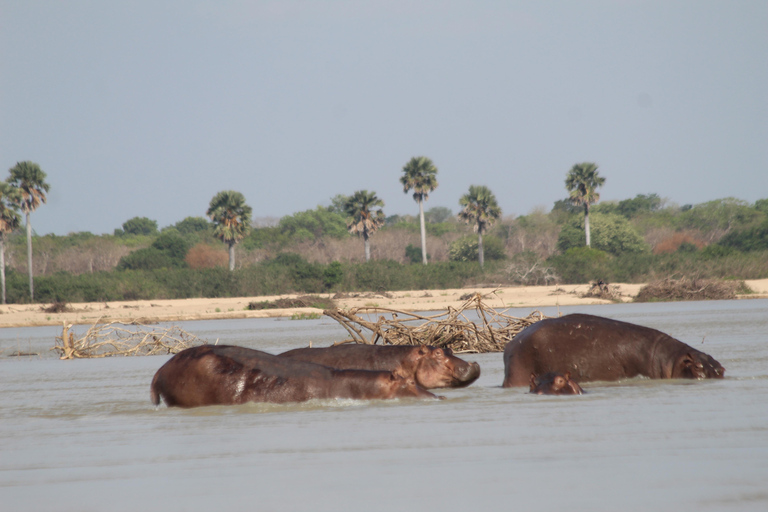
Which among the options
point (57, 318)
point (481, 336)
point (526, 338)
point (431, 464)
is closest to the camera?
point (431, 464)

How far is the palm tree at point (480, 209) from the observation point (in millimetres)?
60688

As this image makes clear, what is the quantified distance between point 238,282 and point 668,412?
44355 mm

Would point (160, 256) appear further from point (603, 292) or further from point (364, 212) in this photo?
point (603, 292)

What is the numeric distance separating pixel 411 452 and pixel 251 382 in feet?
7.96

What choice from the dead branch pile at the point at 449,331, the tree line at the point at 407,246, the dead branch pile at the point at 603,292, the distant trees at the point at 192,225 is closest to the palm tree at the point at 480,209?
the tree line at the point at 407,246

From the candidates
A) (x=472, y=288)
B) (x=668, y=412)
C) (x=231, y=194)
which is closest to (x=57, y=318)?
(x=231, y=194)

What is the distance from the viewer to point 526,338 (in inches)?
283

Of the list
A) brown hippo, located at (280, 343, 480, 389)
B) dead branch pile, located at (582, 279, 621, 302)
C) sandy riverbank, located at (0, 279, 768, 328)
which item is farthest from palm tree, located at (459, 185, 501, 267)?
brown hippo, located at (280, 343, 480, 389)

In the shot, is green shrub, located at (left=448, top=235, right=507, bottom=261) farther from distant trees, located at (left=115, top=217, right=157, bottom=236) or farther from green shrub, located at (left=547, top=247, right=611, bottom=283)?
distant trees, located at (left=115, top=217, right=157, bottom=236)

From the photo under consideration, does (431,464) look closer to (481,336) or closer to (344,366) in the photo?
(344,366)

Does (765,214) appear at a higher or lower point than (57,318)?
higher

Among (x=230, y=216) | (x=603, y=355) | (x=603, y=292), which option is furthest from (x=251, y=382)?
(x=230, y=216)

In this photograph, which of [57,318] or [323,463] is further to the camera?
[57,318]

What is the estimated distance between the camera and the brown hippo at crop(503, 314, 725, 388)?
Answer: 709 centimetres
